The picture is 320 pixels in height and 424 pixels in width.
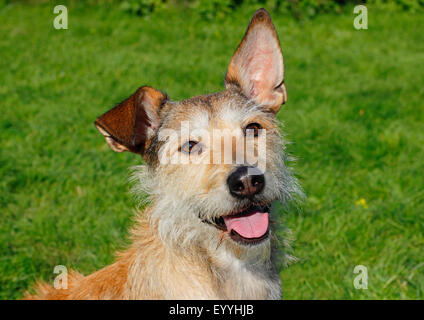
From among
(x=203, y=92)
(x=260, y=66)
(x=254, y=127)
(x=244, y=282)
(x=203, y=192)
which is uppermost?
(x=203, y=92)

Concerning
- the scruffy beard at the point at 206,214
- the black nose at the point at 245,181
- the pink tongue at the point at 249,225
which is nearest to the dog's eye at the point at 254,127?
the scruffy beard at the point at 206,214

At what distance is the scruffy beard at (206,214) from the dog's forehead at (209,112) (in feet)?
1.25

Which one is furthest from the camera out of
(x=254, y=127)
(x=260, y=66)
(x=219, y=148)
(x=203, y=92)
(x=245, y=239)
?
(x=203, y=92)

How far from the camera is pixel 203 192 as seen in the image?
2.70m

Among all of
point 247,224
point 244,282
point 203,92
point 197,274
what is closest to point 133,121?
point 247,224

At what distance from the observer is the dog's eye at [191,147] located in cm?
291

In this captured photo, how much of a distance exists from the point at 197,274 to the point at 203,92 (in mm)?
3586

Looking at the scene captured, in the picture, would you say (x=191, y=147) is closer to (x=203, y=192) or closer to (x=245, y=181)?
(x=203, y=192)

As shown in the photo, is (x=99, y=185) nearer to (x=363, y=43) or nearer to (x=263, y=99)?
(x=263, y=99)

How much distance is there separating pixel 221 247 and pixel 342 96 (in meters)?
5.61

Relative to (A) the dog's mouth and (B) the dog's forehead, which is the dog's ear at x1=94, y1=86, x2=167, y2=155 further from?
(A) the dog's mouth

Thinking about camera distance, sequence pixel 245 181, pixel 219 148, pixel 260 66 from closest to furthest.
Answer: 1. pixel 245 181
2. pixel 219 148
3. pixel 260 66

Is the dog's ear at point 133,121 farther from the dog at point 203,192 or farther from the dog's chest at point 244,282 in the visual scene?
the dog's chest at point 244,282
